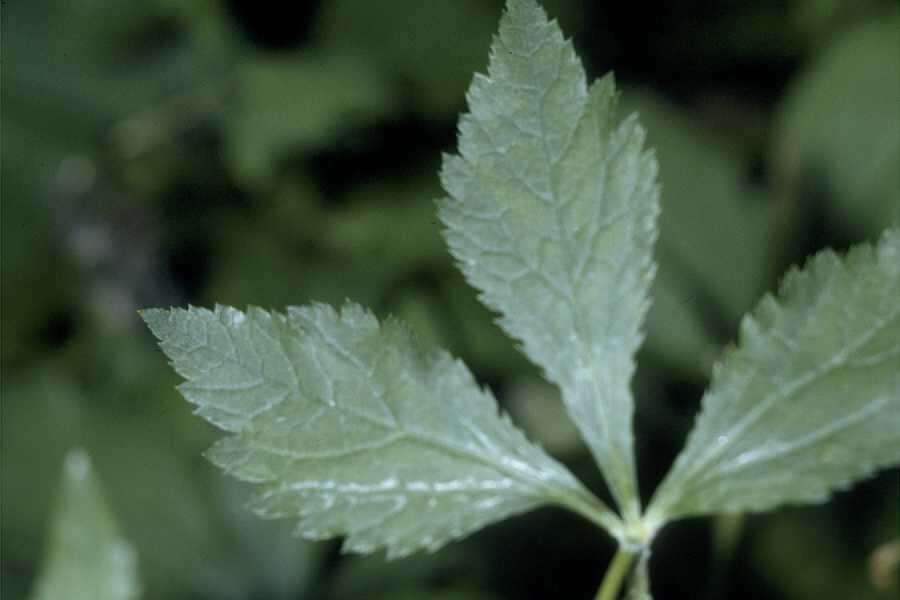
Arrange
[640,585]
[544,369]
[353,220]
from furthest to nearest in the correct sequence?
[353,220] → [544,369] → [640,585]

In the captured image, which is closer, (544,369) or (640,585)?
(640,585)

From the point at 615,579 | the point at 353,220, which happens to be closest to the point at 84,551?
the point at 615,579

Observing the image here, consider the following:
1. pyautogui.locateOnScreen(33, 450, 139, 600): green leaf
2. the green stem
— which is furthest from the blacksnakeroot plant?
pyautogui.locateOnScreen(33, 450, 139, 600): green leaf

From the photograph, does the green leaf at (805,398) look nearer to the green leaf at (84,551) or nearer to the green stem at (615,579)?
the green stem at (615,579)

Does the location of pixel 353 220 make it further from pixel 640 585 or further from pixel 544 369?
pixel 640 585

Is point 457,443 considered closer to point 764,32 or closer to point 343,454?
point 343,454

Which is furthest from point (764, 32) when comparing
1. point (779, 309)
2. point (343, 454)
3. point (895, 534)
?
point (343, 454)

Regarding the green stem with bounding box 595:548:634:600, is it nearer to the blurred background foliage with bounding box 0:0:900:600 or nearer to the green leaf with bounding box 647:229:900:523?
the green leaf with bounding box 647:229:900:523

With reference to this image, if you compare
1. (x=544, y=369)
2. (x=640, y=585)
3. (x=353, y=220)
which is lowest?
(x=640, y=585)
